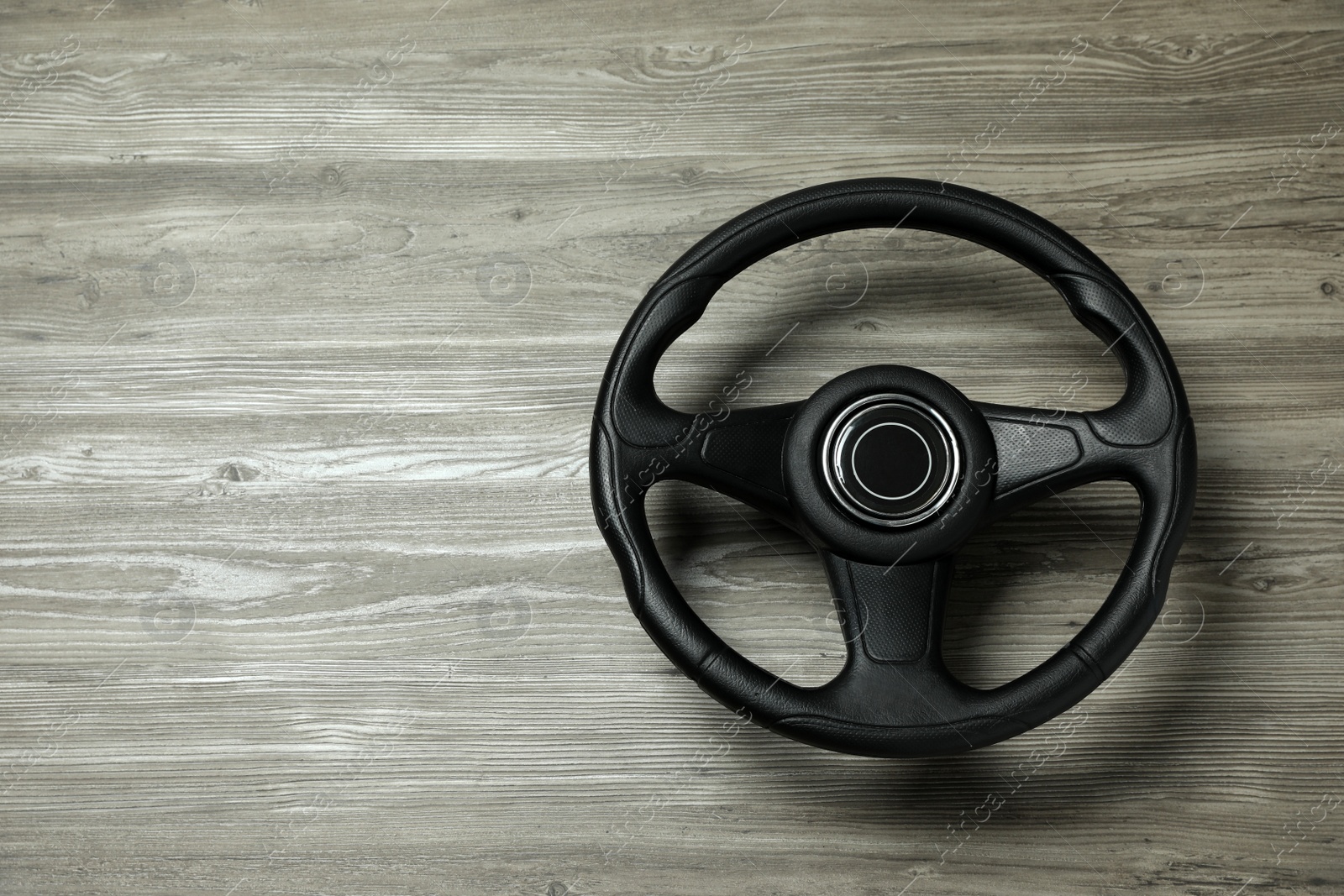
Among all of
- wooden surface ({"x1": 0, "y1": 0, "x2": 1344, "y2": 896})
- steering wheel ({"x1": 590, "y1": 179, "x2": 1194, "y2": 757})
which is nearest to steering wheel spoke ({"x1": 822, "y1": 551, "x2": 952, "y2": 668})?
steering wheel ({"x1": 590, "y1": 179, "x2": 1194, "y2": 757})

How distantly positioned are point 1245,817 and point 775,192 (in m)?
0.88

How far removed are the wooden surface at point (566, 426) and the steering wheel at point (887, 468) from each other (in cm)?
23

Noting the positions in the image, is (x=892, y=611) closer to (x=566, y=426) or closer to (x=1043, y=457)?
(x=1043, y=457)

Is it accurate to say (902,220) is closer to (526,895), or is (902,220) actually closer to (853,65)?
(853,65)

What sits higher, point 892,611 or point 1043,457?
point 1043,457

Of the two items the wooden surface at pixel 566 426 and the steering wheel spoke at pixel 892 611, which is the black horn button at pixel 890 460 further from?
the wooden surface at pixel 566 426

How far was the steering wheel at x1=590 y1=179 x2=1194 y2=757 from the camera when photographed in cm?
77

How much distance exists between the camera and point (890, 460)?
2.63 feet

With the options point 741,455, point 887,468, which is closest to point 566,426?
point 741,455

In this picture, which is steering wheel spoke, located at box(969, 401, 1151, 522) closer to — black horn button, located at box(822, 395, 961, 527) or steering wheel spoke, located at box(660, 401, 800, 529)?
black horn button, located at box(822, 395, 961, 527)

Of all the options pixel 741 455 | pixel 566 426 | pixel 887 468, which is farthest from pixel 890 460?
pixel 566 426

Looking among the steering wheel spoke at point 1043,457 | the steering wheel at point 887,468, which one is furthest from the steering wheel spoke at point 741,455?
the steering wheel spoke at point 1043,457

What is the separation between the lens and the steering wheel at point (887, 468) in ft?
2.53

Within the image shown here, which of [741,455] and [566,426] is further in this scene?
[566,426]
